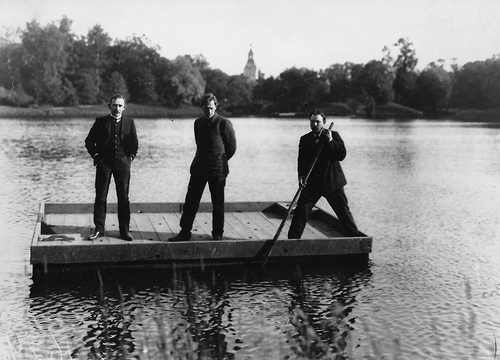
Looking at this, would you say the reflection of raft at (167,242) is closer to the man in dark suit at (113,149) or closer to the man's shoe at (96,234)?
the man's shoe at (96,234)

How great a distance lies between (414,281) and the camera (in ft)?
38.3

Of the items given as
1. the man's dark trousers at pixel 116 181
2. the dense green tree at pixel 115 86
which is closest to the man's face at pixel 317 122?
the man's dark trousers at pixel 116 181

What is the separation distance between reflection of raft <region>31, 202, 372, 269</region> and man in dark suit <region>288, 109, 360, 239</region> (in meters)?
0.48

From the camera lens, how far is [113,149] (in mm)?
11406

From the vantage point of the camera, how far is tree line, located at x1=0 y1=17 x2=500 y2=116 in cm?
12050

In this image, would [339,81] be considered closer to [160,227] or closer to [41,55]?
[41,55]

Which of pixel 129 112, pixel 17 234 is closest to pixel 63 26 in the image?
pixel 129 112

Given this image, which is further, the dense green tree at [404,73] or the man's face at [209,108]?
the dense green tree at [404,73]

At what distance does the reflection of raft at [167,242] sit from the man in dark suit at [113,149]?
577 millimetres

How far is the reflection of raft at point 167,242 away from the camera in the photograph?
433 inches

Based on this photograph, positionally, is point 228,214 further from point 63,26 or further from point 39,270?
point 63,26

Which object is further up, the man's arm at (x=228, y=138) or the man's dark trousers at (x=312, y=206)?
the man's arm at (x=228, y=138)

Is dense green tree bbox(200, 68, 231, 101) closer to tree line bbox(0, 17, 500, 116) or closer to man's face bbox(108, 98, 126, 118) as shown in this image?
tree line bbox(0, 17, 500, 116)

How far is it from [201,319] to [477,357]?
341cm
